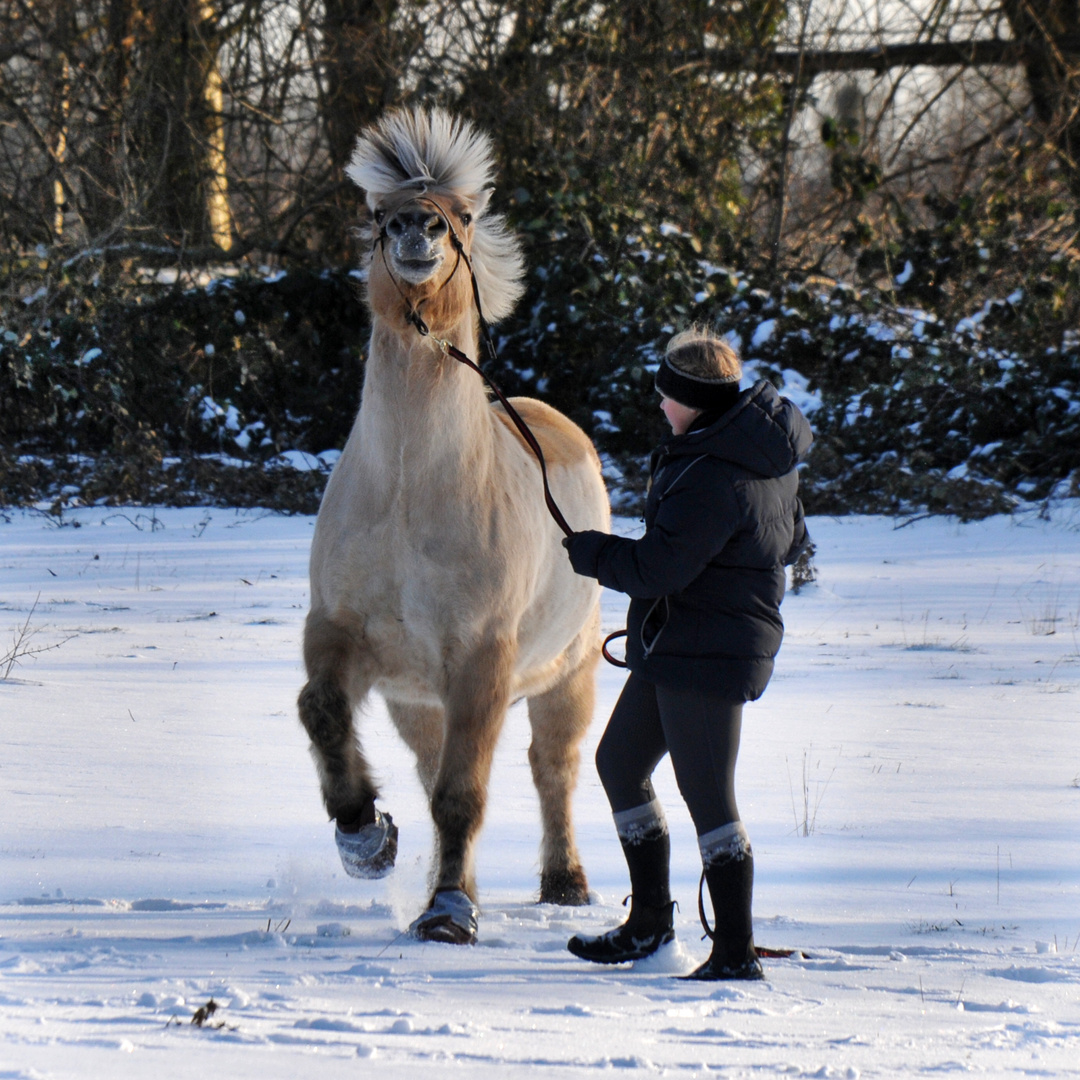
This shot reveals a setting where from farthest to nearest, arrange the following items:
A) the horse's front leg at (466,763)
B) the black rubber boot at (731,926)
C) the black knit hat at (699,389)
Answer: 1. the horse's front leg at (466,763)
2. the black knit hat at (699,389)
3. the black rubber boot at (731,926)

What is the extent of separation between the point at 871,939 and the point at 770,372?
10.3m

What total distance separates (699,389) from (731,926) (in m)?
1.29

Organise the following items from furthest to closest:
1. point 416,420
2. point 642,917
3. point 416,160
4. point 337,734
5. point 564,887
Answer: point 564,887 < point 416,160 < point 416,420 < point 337,734 < point 642,917

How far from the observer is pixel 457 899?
140 inches

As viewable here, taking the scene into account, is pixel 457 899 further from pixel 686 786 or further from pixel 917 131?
pixel 917 131

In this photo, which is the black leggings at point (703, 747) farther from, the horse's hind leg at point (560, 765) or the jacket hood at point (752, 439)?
the horse's hind leg at point (560, 765)

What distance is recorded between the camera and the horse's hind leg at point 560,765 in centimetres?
429

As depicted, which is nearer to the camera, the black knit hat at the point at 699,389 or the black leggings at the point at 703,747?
the black leggings at the point at 703,747

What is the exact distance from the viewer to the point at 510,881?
14.5 ft

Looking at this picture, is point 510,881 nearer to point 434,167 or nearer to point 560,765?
point 560,765

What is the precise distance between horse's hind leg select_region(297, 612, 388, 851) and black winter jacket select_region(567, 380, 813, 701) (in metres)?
0.84

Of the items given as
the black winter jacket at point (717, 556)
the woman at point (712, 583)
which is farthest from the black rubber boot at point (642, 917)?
the black winter jacket at point (717, 556)

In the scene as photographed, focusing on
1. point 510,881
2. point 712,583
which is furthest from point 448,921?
point 712,583

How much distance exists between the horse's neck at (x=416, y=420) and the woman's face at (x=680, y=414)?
74 centimetres
